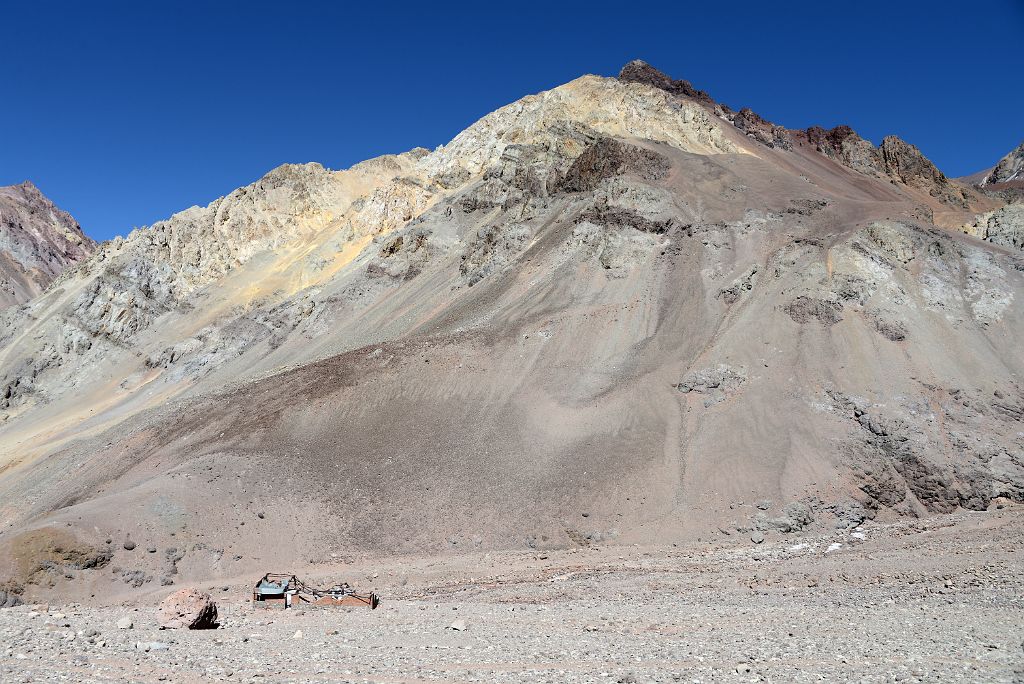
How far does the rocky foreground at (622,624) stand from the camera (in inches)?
361

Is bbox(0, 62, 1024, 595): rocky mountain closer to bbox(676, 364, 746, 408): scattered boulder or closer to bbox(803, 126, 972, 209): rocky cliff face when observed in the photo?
bbox(676, 364, 746, 408): scattered boulder

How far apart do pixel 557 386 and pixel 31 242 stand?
132389mm

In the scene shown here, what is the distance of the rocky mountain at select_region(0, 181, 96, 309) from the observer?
114375mm

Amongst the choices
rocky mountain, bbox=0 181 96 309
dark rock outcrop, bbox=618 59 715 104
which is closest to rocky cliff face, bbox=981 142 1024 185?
dark rock outcrop, bbox=618 59 715 104

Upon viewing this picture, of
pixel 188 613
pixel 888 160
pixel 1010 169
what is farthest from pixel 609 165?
pixel 1010 169

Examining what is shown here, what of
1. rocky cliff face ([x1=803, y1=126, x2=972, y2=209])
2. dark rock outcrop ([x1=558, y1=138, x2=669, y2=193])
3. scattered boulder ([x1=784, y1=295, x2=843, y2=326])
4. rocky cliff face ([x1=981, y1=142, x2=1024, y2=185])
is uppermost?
rocky cliff face ([x1=981, y1=142, x2=1024, y2=185])

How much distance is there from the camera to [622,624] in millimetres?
12617

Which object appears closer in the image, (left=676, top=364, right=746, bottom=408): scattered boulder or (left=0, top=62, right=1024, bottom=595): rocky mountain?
(left=0, top=62, right=1024, bottom=595): rocky mountain

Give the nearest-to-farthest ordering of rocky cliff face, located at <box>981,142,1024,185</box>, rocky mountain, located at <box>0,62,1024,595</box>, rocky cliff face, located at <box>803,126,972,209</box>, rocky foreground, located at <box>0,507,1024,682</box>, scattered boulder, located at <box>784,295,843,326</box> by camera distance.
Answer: rocky foreground, located at <box>0,507,1024,682</box>
rocky mountain, located at <box>0,62,1024,595</box>
scattered boulder, located at <box>784,295,843,326</box>
rocky cliff face, located at <box>803,126,972,209</box>
rocky cliff face, located at <box>981,142,1024,185</box>

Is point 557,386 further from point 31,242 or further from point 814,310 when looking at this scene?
point 31,242

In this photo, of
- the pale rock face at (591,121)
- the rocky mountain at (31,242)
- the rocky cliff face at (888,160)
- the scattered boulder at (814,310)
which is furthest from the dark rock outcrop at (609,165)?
the rocky mountain at (31,242)

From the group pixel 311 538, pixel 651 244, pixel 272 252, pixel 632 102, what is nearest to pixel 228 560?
pixel 311 538

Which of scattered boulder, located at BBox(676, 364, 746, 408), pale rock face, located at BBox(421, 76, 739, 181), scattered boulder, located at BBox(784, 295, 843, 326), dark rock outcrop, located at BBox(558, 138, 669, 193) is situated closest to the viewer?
scattered boulder, located at BBox(676, 364, 746, 408)

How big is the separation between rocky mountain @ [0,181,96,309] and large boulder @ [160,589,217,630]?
116458 mm
